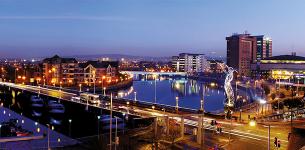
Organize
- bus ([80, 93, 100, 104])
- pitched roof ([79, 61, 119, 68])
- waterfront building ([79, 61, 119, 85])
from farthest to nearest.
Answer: pitched roof ([79, 61, 119, 68]), waterfront building ([79, 61, 119, 85]), bus ([80, 93, 100, 104])

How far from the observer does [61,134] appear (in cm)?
2547

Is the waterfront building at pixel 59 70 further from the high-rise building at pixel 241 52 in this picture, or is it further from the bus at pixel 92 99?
the high-rise building at pixel 241 52

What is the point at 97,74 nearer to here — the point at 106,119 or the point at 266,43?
the point at 106,119

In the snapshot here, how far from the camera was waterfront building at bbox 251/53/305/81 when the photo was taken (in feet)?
259

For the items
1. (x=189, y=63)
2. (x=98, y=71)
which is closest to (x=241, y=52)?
(x=189, y=63)

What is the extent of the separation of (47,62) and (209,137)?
48339mm

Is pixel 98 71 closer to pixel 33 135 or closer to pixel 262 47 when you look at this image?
pixel 33 135

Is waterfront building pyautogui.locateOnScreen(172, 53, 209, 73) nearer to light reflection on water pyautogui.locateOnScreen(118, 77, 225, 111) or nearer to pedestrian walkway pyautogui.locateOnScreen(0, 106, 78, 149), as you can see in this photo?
light reflection on water pyautogui.locateOnScreen(118, 77, 225, 111)

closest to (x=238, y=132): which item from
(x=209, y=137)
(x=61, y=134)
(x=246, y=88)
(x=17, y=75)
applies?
(x=209, y=137)

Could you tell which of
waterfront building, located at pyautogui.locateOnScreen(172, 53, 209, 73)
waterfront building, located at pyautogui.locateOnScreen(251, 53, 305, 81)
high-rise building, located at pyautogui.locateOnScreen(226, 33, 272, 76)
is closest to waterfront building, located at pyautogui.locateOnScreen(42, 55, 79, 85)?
waterfront building, located at pyautogui.locateOnScreen(251, 53, 305, 81)

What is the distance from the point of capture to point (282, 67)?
83812 mm

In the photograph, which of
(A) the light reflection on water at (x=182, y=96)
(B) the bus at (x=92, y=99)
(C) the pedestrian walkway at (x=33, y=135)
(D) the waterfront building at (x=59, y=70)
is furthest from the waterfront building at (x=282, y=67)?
(C) the pedestrian walkway at (x=33, y=135)

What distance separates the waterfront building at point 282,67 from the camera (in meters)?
78.9

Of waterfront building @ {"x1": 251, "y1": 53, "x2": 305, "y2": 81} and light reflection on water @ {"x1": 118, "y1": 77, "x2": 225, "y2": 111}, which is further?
waterfront building @ {"x1": 251, "y1": 53, "x2": 305, "y2": 81}
